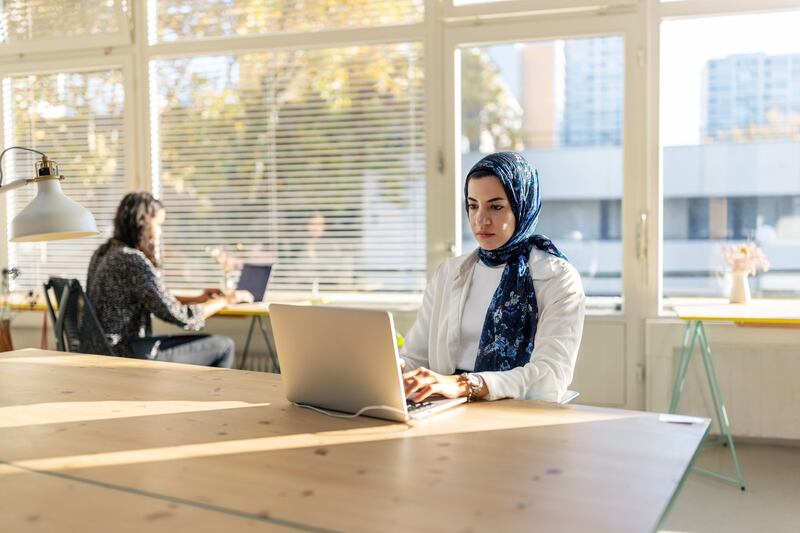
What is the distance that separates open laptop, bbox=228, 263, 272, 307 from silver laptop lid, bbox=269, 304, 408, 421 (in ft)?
8.36

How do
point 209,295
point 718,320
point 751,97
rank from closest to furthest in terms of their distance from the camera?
point 718,320 → point 751,97 → point 209,295

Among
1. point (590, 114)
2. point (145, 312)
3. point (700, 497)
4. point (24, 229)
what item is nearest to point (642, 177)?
point (590, 114)

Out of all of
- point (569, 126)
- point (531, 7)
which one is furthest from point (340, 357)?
point (531, 7)

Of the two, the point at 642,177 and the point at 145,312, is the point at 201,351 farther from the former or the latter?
the point at 642,177

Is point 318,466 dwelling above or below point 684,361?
above

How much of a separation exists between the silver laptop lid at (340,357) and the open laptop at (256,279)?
2.55 meters

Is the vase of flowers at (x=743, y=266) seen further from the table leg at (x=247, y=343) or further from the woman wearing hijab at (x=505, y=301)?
the table leg at (x=247, y=343)

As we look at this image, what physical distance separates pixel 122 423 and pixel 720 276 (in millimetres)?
3225

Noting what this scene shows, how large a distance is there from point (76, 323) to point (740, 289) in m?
3.08

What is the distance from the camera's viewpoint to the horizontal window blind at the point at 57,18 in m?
5.10

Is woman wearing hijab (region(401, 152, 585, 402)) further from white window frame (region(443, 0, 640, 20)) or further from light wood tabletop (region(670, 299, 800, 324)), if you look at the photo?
white window frame (region(443, 0, 640, 20))

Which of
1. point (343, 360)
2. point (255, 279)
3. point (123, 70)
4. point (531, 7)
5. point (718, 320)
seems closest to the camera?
point (343, 360)

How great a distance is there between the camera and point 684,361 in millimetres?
4027

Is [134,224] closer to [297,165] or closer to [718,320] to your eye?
[297,165]
